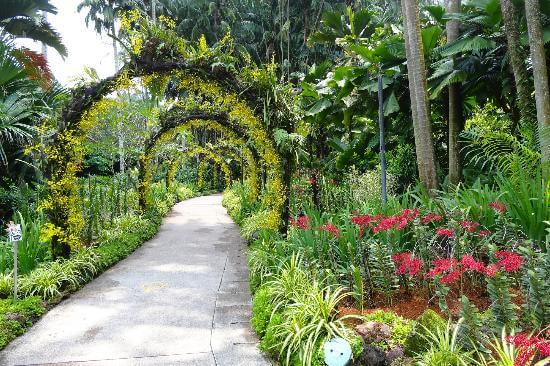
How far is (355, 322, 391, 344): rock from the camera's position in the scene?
119 inches

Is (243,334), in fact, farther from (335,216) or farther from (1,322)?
(1,322)

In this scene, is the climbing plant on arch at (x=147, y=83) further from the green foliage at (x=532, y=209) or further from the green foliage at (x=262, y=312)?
the green foliage at (x=532, y=209)

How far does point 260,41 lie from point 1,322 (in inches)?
852

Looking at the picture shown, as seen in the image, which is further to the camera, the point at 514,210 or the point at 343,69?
the point at 343,69

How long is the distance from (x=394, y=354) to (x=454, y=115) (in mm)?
4174

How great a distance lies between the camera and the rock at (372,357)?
286 cm

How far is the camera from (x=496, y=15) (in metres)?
5.64

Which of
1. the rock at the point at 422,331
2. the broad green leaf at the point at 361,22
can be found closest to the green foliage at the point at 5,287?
the rock at the point at 422,331

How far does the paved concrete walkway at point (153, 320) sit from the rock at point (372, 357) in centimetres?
90

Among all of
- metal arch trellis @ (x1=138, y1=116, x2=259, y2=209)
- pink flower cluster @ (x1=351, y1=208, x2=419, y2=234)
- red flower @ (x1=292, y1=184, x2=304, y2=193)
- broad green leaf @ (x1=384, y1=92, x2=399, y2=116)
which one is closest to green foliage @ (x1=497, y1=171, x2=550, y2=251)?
pink flower cluster @ (x1=351, y1=208, x2=419, y2=234)

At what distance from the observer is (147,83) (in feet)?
22.0

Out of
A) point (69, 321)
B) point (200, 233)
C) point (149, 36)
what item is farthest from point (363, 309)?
point (200, 233)

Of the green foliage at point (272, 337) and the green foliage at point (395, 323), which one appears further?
the green foliage at point (272, 337)

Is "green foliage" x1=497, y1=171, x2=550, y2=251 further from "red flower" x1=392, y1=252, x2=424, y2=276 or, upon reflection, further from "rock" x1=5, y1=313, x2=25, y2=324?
"rock" x1=5, y1=313, x2=25, y2=324
